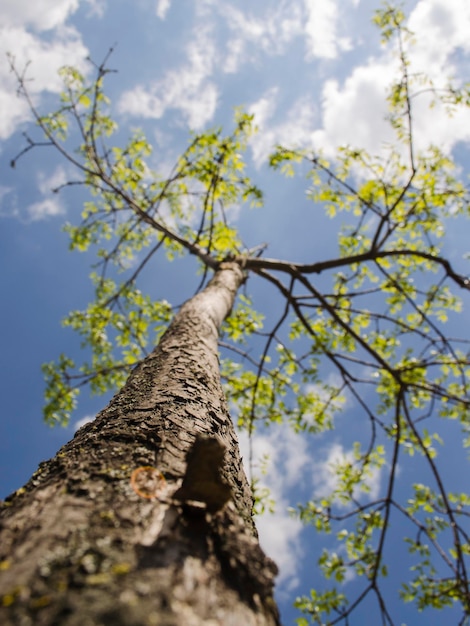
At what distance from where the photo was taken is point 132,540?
741 mm

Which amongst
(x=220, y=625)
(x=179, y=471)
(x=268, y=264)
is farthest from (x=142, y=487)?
(x=268, y=264)

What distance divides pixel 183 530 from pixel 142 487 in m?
0.19

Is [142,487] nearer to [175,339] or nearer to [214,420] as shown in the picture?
[214,420]

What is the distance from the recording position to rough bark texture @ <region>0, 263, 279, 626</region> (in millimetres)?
582

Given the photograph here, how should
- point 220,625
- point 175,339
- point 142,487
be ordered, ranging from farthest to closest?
point 175,339 < point 142,487 < point 220,625

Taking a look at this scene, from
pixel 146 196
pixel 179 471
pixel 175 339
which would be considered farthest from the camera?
pixel 146 196

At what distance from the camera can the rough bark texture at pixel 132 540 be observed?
0.58 m

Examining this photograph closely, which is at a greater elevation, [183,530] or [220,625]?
[183,530]

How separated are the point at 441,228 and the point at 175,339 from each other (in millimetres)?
5414

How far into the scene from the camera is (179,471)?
1.06 metres

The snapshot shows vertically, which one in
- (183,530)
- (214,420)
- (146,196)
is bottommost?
(183,530)

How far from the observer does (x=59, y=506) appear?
2.79ft

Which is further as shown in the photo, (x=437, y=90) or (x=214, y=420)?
(x=437, y=90)

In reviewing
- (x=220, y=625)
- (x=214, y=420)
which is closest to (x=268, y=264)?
(x=214, y=420)
